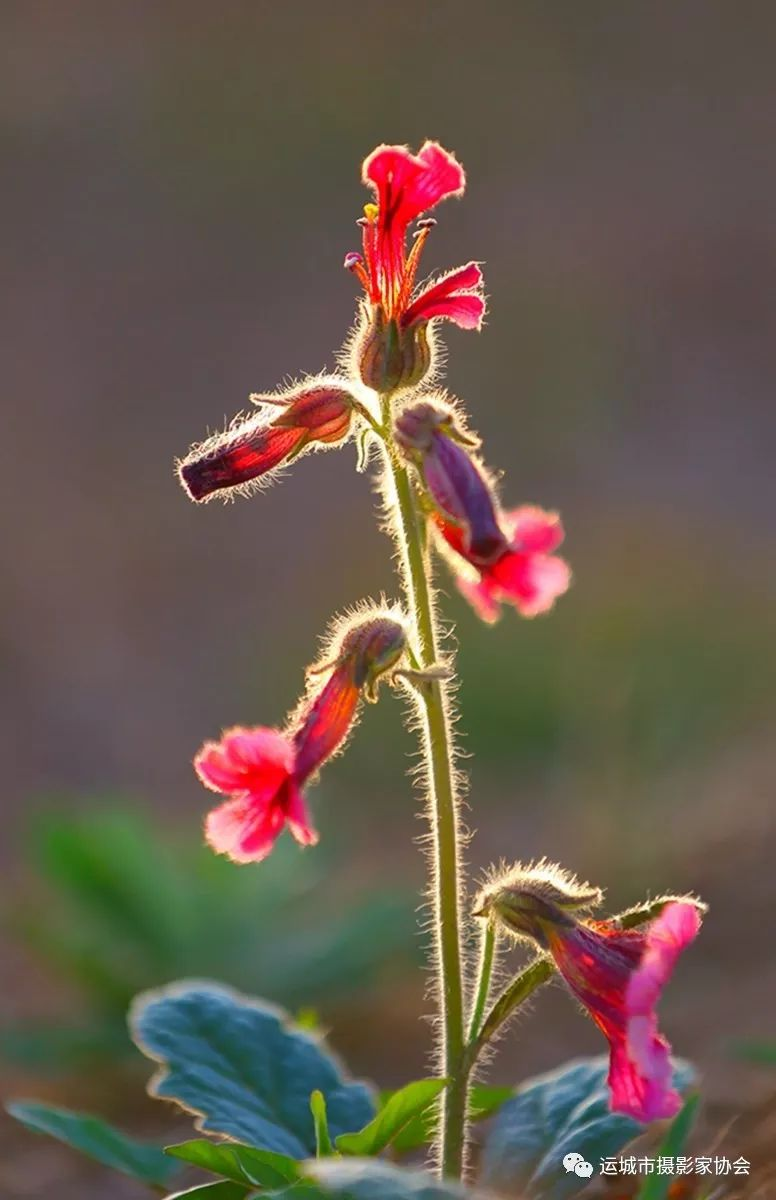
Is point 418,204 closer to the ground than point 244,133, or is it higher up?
closer to the ground

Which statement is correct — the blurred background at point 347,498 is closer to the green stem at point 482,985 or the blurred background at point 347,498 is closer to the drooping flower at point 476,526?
the green stem at point 482,985

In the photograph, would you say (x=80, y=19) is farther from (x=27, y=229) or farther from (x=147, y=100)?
(x=27, y=229)

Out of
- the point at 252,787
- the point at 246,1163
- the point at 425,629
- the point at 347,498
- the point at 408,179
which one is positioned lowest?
the point at 246,1163

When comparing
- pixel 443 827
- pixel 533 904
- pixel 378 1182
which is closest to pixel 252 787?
pixel 443 827

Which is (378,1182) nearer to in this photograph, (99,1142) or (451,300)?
(99,1142)

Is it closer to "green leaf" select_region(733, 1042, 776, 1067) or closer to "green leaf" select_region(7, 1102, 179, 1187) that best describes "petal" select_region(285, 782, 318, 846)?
"green leaf" select_region(7, 1102, 179, 1187)

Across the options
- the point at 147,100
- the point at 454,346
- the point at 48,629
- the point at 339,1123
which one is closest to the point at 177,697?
the point at 48,629

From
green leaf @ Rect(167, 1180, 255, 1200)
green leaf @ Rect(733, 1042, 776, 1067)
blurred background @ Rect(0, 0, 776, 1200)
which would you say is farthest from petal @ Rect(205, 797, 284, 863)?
blurred background @ Rect(0, 0, 776, 1200)
